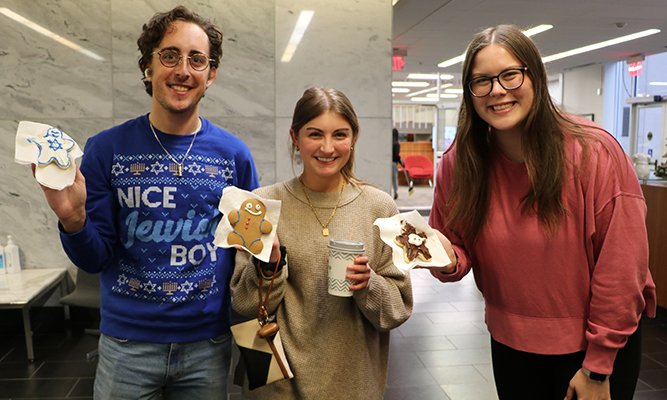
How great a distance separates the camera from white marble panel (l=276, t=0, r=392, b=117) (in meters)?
3.91

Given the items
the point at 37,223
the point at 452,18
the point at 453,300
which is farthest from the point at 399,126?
the point at 37,223

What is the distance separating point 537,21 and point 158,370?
797 centimetres

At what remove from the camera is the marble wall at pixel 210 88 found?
376cm

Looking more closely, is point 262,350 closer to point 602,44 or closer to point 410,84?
point 602,44

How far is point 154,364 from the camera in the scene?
1.43 m

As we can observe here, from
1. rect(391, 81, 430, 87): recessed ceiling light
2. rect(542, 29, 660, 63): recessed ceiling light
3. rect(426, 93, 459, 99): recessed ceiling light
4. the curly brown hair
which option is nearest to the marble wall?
the curly brown hair

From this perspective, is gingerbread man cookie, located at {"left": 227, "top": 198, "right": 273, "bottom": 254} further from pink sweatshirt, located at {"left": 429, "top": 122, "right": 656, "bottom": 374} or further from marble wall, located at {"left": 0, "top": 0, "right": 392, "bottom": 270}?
marble wall, located at {"left": 0, "top": 0, "right": 392, "bottom": 270}

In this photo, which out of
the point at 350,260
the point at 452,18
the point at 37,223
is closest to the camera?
the point at 350,260

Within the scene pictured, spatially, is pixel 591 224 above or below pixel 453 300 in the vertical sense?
above

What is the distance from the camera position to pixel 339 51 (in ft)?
13.0

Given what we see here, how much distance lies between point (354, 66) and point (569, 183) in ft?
9.48

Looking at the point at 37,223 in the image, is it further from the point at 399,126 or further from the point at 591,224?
the point at 399,126

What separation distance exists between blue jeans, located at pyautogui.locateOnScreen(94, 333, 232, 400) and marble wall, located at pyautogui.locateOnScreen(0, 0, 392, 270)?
105 inches

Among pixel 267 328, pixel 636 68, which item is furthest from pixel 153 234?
pixel 636 68
